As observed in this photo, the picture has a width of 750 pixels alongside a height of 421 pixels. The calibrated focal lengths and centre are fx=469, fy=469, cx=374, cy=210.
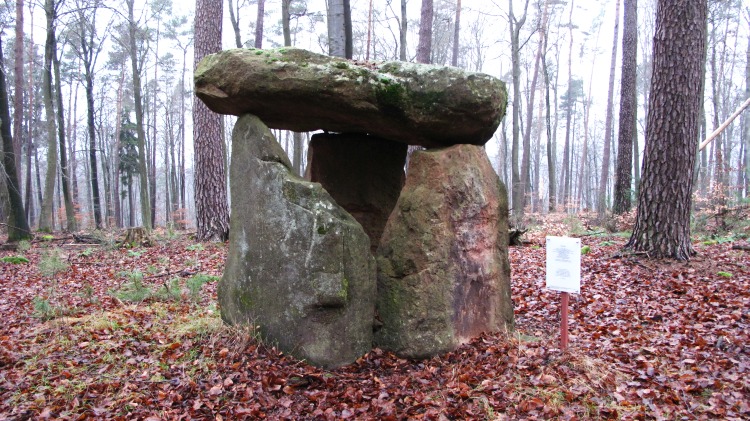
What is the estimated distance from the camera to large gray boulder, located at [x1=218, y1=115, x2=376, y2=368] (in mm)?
4156

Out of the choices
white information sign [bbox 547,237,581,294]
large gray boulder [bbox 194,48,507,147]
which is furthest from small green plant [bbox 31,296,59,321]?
white information sign [bbox 547,237,581,294]

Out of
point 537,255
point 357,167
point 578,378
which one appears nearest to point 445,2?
point 537,255

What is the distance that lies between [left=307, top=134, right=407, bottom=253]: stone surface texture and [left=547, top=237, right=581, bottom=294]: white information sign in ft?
7.54

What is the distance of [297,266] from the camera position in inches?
→ 165

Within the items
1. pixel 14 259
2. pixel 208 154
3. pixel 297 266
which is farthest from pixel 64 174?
pixel 297 266

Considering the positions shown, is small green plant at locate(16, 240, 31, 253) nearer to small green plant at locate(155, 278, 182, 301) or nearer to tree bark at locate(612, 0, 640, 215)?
small green plant at locate(155, 278, 182, 301)

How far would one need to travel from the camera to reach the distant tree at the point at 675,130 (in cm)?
651

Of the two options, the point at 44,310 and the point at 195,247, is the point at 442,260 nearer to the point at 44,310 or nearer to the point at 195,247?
the point at 44,310

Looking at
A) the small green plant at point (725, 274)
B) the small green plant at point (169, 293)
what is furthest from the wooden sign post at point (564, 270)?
the small green plant at point (169, 293)

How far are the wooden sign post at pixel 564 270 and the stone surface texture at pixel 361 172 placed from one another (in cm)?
231

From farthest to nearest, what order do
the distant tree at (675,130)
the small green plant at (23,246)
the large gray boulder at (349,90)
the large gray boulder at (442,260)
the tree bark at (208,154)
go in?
1. the small green plant at (23,246)
2. the tree bark at (208,154)
3. the distant tree at (675,130)
4. the large gray boulder at (442,260)
5. the large gray boulder at (349,90)

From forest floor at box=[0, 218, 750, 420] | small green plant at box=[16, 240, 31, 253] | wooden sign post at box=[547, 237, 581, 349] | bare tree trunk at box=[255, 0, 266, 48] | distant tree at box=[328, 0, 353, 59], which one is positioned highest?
bare tree trunk at box=[255, 0, 266, 48]

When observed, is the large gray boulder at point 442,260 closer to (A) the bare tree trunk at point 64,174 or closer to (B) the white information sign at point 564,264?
(B) the white information sign at point 564,264

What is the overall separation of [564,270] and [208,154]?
8179 millimetres
